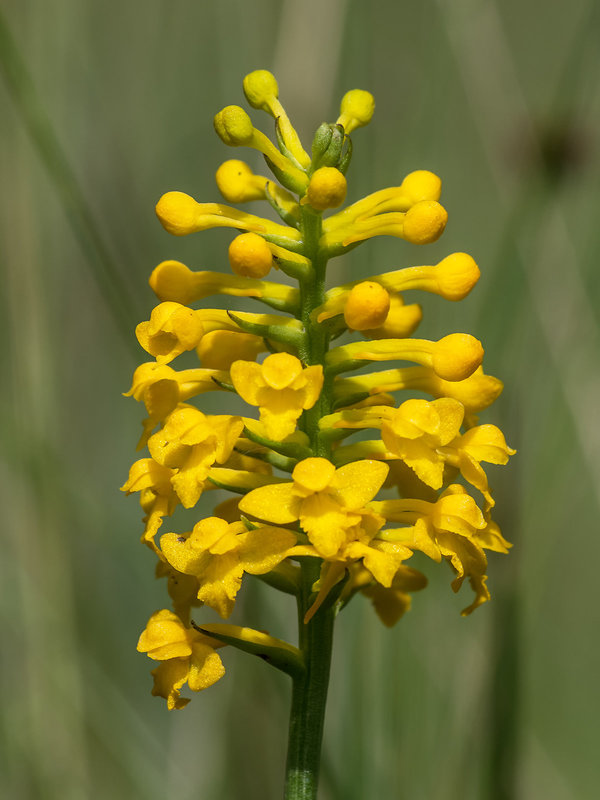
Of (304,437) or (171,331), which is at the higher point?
(171,331)

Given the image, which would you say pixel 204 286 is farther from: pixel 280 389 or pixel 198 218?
pixel 280 389

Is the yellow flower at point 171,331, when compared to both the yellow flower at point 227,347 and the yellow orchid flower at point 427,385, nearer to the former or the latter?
the yellow flower at point 227,347

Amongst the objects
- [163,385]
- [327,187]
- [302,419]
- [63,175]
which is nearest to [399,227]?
[327,187]

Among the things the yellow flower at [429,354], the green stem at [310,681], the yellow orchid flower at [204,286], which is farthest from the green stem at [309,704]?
the yellow orchid flower at [204,286]

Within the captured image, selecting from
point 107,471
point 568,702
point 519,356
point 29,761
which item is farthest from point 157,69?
point 568,702

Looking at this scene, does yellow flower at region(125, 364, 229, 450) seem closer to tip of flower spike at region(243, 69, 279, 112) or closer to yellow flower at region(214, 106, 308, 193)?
yellow flower at region(214, 106, 308, 193)

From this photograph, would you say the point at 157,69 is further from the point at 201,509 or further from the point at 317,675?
the point at 317,675

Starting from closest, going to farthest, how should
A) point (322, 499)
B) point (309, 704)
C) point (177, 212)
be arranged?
1. point (322, 499)
2. point (309, 704)
3. point (177, 212)
